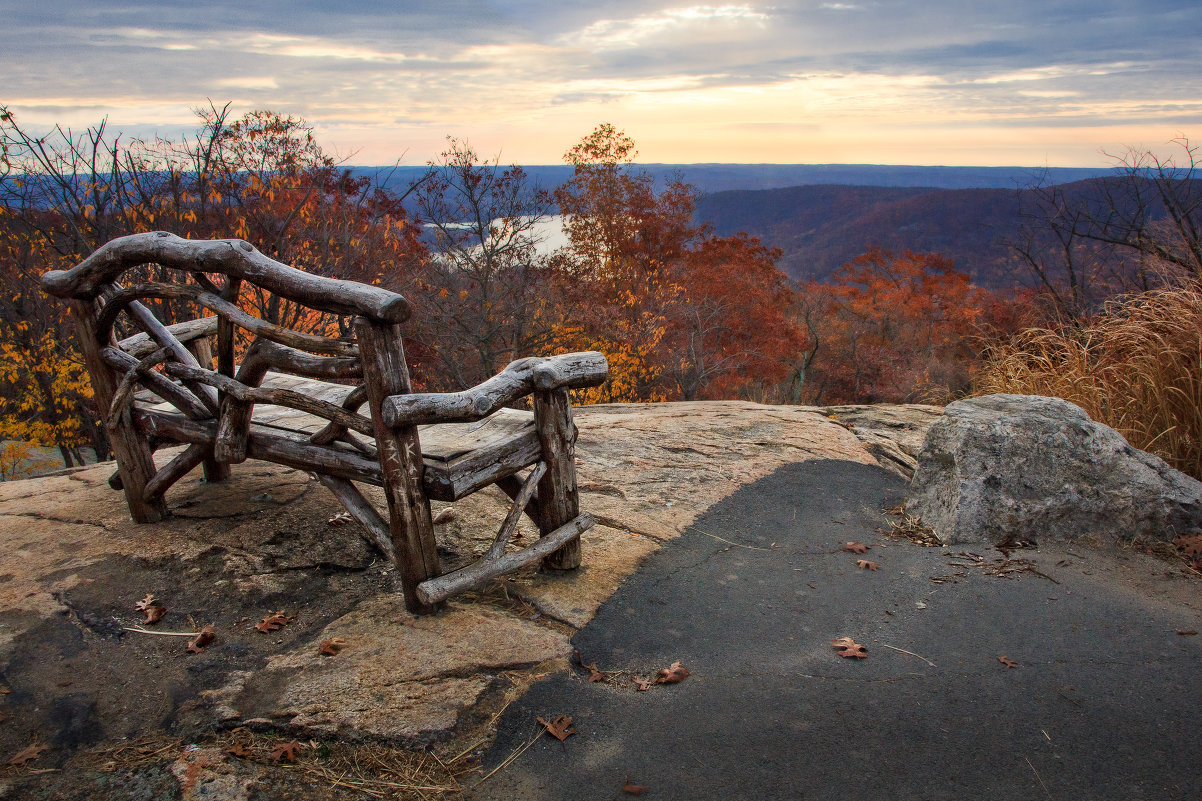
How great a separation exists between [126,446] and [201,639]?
1613mm

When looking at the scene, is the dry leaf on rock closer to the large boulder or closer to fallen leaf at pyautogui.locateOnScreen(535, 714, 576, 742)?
fallen leaf at pyautogui.locateOnScreen(535, 714, 576, 742)

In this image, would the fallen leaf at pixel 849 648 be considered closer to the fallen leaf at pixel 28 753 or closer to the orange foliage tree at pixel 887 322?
the fallen leaf at pixel 28 753

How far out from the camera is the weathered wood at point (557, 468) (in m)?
3.45

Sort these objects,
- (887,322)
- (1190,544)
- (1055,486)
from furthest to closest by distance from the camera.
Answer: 1. (887,322)
2. (1055,486)
3. (1190,544)

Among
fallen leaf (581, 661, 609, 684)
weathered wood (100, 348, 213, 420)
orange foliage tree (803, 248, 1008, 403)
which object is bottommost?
orange foliage tree (803, 248, 1008, 403)

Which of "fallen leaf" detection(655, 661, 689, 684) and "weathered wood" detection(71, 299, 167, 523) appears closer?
"fallen leaf" detection(655, 661, 689, 684)

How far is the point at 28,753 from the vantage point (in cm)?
240

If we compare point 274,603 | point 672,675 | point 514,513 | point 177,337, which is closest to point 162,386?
point 177,337

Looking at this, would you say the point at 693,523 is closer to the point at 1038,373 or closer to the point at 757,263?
the point at 1038,373

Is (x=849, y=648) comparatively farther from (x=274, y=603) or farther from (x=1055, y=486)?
(x=274, y=603)

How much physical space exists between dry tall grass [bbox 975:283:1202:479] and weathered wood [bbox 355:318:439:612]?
5.04 metres

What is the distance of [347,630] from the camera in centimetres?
315

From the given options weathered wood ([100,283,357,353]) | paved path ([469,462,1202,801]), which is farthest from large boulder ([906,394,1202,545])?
weathered wood ([100,283,357,353])

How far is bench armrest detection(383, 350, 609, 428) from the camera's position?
2.81 metres
